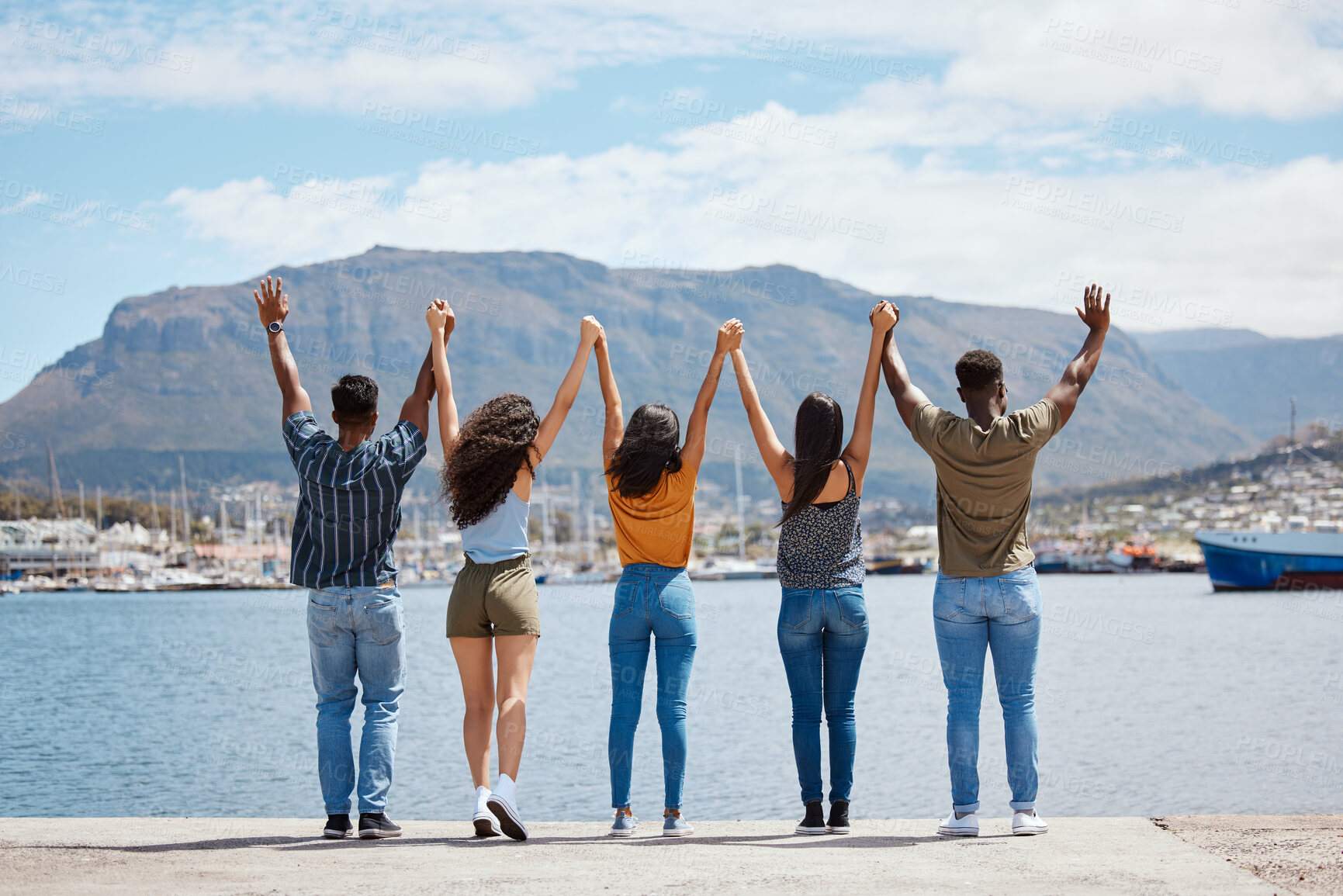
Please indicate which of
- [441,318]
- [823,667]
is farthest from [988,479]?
[441,318]

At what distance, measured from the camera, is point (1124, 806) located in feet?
54.3

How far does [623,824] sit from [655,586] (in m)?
1.28

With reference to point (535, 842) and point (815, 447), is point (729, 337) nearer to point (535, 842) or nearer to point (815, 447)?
point (815, 447)

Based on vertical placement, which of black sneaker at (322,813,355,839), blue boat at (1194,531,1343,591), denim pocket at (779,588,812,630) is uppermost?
denim pocket at (779,588,812,630)

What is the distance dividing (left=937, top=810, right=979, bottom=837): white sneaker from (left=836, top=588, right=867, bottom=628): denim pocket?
1.07m

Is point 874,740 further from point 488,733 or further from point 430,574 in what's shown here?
point 430,574

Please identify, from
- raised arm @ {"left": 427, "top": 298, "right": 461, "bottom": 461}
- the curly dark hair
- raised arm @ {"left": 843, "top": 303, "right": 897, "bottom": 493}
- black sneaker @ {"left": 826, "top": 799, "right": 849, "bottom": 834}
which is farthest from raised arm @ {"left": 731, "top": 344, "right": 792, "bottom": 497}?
black sneaker @ {"left": 826, "top": 799, "right": 849, "bottom": 834}

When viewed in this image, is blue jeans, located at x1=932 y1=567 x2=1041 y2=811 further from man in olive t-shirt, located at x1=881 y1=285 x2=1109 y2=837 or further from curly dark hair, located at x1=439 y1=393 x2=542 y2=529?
curly dark hair, located at x1=439 y1=393 x2=542 y2=529

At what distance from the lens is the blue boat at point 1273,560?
9019 centimetres

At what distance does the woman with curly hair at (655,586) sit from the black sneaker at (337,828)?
1.41 m

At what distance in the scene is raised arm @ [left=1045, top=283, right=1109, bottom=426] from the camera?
20.8ft

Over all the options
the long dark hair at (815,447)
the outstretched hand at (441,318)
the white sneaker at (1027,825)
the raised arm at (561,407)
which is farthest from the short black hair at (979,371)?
the outstretched hand at (441,318)

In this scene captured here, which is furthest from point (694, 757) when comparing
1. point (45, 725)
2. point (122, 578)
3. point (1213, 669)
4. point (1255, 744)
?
point (122, 578)

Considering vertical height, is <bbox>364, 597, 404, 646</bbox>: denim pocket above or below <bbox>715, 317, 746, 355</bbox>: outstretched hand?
below
